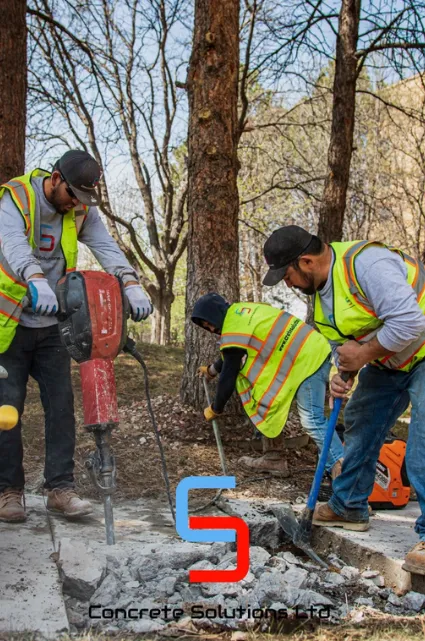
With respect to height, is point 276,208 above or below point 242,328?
above

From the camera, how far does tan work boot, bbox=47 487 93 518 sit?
11.6ft

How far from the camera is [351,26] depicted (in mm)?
7965

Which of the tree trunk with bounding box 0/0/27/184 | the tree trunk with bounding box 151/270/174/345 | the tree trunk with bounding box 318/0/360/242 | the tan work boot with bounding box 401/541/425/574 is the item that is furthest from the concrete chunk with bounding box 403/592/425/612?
the tree trunk with bounding box 151/270/174/345

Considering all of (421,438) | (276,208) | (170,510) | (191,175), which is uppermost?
(276,208)

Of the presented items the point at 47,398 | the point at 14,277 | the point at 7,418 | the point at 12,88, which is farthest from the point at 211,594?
the point at 12,88

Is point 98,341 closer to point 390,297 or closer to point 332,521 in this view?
point 390,297

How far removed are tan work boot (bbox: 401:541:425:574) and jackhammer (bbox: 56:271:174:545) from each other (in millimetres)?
1342

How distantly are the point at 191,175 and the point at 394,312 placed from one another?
311 cm

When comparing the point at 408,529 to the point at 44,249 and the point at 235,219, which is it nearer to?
the point at 44,249

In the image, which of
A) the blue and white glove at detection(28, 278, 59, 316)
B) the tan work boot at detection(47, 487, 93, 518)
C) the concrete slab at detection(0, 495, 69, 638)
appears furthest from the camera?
the tan work boot at detection(47, 487, 93, 518)

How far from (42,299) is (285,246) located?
1.15 meters

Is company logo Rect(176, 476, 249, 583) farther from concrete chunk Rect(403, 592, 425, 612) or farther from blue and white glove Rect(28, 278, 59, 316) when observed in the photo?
blue and white glove Rect(28, 278, 59, 316)

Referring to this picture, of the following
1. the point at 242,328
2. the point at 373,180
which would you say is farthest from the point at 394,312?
the point at 373,180

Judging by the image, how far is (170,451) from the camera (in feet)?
16.3
